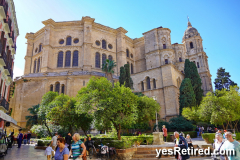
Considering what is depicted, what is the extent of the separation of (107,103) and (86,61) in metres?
21.6

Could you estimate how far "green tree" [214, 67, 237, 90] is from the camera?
44750mm

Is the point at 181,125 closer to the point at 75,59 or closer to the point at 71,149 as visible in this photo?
the point at 71,149

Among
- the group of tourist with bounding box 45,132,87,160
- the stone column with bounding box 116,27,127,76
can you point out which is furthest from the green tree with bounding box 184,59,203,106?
the group of tourist with bounding box 45,132,87,160

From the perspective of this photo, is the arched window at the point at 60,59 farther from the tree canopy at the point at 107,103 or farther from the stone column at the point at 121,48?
the tree canopy at the point at 107,103

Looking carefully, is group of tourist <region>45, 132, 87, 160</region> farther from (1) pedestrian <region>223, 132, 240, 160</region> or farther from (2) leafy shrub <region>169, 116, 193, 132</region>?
(2) leafy shrub <region>169, 116, 193, 132</region>

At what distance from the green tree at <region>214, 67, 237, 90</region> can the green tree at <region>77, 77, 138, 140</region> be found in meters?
40.2

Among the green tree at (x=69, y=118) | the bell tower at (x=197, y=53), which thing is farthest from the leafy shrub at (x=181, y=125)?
the bell tower at (x=197, y=53)

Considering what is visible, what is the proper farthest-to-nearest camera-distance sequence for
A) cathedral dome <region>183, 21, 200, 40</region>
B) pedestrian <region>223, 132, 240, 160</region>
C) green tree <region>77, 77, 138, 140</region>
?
cathedral dome <region>183, 21, 200, 40</region> → green tree <region>77, 77, 138, 140</region> → pedestrian <region>223, 132, 240, 160</region>

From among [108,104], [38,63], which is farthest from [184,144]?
[38,63]

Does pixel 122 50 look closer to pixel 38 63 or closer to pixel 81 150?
pixel 38 63

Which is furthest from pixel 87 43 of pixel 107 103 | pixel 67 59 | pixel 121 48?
pixel 107 103

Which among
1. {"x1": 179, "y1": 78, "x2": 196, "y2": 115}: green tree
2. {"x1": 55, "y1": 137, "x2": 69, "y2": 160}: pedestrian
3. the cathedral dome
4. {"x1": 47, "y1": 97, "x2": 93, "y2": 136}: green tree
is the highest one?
the cathedral dome

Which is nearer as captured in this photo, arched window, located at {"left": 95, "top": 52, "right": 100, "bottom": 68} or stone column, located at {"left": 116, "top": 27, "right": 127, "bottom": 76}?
arched window, located at {"left": 95, "top": 52, "right": 100, "bottom": 68}

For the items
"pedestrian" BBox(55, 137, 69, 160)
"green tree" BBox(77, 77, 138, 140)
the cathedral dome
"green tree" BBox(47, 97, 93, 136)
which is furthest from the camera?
the cathedral dome
